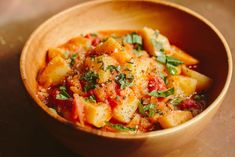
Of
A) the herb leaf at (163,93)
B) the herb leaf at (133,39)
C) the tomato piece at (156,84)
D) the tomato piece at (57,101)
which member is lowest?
the tomato piece at (57,101)

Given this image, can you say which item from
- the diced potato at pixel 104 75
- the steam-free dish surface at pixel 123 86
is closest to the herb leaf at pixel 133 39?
the steam-free dish surface at pixel 123 86

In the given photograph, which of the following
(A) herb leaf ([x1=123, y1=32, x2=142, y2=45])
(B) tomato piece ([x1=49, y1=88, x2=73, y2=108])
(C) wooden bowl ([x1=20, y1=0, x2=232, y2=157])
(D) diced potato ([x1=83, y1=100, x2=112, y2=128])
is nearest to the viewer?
(C) wooden bowl ([x1=20, y1=0, x2=232, y2=157])

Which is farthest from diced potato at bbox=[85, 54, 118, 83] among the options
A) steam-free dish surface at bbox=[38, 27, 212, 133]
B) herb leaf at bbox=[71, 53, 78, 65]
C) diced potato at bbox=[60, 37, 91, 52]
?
diced potato at bbox=[60, 37, 91, 52]

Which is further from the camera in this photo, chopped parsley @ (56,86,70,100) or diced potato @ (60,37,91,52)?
diced potato @ (60,37,91,52)

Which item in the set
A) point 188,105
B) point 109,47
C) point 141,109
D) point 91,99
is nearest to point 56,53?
point 109,47

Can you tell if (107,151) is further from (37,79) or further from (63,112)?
(37,79)

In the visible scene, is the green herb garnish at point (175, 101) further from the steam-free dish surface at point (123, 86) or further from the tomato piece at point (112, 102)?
the tomato piece at point (112, 102)

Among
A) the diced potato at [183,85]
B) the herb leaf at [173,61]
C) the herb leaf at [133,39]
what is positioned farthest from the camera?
the herb leaf at [133,39]

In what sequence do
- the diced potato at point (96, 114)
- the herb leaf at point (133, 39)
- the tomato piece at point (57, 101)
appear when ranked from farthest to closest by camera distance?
1. the herb leaf at point (133, 39)
2. the tomato piece at point (57, 101)
3. the diced potato at point (96, 114)

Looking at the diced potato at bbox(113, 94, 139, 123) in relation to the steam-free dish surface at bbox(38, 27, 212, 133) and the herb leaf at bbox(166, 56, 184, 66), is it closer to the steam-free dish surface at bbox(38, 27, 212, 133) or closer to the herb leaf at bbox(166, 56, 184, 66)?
the steam-free dish surface at bbox(38, 27, 212, 133)
